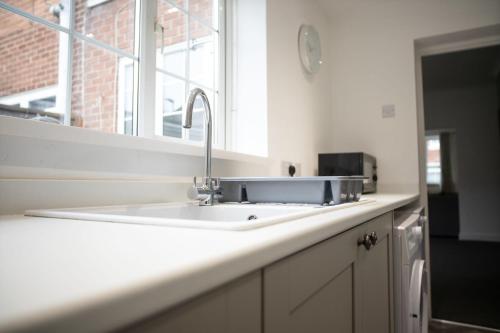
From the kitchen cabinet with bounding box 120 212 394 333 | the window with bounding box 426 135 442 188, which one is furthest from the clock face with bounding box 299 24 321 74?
the window with bounding box 426 135 442 188

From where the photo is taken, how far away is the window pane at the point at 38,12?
41.1 inches

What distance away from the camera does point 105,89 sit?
1.48 meters

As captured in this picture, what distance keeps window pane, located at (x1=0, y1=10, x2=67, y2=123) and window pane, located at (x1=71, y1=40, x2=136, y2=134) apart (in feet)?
0.35

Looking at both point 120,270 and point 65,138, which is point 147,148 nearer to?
point 65,138

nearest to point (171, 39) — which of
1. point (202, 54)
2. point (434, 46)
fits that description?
point (202, 54)

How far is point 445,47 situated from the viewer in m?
2.58

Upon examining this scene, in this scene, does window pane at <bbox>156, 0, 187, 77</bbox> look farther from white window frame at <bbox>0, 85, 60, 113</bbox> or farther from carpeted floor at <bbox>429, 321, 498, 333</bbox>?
carpeted floor at <bbox>429, 321, 498, 333</bbox>

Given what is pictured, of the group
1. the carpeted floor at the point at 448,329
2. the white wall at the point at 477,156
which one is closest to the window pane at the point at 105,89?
the carpeted floor at the point at 448,329

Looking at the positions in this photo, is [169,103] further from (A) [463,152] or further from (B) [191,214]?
(A) [463,152]

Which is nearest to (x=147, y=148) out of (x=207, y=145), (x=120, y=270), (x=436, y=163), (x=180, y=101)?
(x=207, y=145)

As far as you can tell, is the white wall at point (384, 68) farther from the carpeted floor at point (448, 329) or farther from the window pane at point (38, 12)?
the window pane at point (38, 12)

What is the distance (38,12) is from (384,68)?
90.0 inches

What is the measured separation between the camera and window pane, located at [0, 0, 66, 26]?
1045 mm

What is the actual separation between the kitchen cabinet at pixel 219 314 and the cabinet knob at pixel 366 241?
0.48 m
